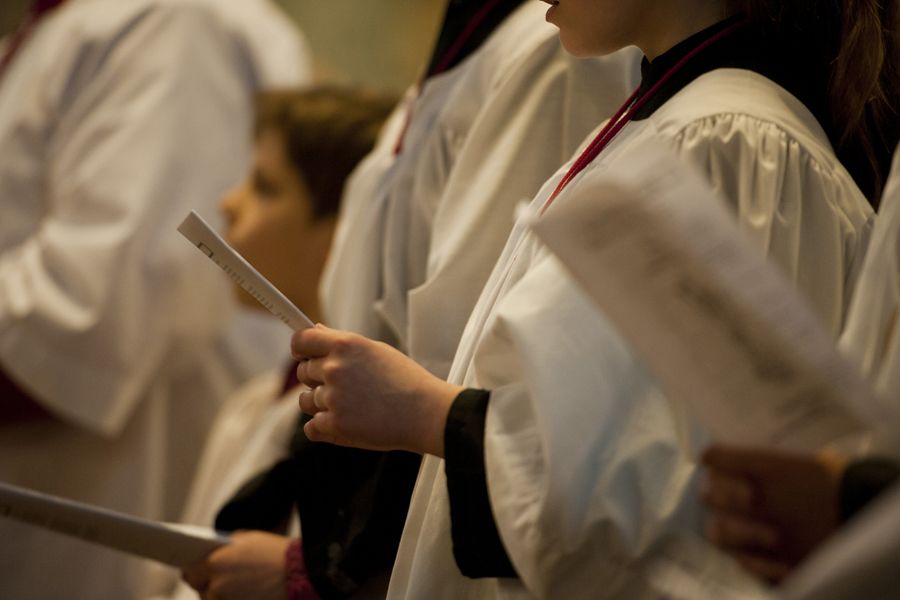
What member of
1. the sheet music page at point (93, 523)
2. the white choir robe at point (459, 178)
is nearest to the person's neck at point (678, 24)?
the white choir robe at point (459, 178)

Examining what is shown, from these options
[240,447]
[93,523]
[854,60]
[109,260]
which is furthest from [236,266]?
[109,260]

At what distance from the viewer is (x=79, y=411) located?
2408mm

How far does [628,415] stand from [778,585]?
0.20 m

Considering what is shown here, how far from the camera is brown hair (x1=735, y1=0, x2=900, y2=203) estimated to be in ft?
3.84

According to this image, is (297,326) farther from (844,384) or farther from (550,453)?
(844,384)

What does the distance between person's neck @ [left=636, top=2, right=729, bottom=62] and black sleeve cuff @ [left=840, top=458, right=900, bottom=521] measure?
55 cm

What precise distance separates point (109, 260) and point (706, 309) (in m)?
1.81

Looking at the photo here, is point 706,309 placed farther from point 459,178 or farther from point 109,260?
point 109,260

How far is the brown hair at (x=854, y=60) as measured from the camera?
3.84 ft

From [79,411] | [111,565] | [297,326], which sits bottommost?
[111,565]

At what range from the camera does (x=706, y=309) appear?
0.80 meters

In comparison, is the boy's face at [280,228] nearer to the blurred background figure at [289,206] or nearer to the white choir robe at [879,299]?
the blurred background figure at [289,206]

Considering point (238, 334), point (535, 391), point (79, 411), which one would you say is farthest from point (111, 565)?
point (535, 391)

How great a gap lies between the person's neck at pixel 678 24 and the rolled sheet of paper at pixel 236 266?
0.44 meters
